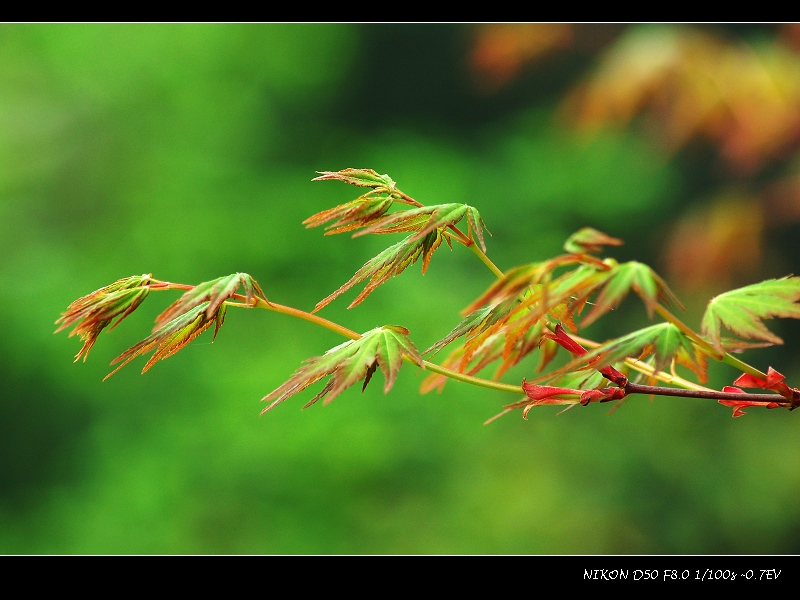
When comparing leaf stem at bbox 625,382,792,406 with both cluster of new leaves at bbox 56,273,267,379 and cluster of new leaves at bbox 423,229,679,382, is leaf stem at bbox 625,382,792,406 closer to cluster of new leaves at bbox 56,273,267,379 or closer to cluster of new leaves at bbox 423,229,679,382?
cluster of new leaves at bbox 423,229,679,382

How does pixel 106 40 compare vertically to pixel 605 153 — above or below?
above

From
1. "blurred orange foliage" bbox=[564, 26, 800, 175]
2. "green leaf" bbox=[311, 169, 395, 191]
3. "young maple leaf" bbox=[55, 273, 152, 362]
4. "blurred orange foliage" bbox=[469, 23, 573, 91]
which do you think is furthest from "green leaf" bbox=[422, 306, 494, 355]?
"blurred orange foliage" bbox=[469, 23, 573, 91]

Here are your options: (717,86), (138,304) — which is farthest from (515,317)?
(717,86)

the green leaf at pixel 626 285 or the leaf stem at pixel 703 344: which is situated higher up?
the green leaf at pixel 626 285

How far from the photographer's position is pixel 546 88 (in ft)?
9.71

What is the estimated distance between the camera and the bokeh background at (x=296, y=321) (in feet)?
8.47

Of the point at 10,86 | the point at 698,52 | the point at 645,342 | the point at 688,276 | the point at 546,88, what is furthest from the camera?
the point at 546,88

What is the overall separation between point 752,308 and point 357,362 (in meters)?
0.27

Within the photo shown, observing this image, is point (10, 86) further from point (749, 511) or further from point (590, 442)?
point (749, 511)

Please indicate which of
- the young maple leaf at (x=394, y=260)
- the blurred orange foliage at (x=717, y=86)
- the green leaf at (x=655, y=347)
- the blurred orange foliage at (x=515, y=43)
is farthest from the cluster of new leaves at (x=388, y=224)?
the blurred orange foliage at (x=515, y=43)

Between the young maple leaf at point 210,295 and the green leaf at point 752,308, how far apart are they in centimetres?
30

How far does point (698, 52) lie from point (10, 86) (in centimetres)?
204

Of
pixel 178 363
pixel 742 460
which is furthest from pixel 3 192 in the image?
pixel 742 460

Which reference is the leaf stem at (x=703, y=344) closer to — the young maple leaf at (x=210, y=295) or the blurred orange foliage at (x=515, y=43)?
the young maple leaf at (x=210, y=295)
